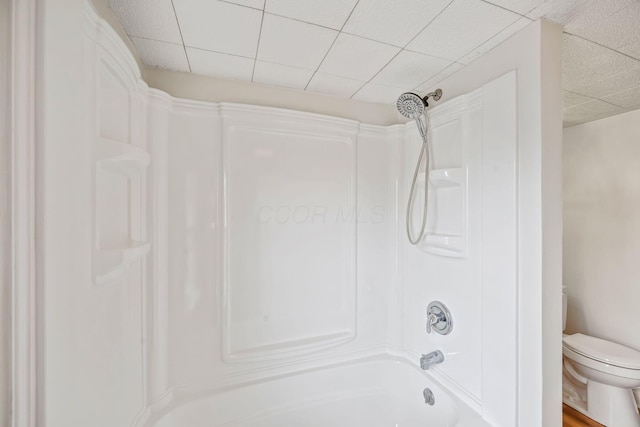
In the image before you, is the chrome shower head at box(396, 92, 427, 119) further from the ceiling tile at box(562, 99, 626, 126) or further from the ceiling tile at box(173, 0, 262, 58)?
the ceiling tile at box(562, 99, 626, 126)

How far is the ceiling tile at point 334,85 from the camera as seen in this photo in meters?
1.41

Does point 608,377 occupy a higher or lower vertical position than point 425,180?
lower

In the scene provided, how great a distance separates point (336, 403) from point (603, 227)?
7.86ft

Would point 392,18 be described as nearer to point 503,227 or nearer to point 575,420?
point 503,227

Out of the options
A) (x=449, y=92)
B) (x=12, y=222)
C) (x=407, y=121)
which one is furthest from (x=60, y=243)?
(x=407, y=121)

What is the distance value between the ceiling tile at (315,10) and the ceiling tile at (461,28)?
1.14ft

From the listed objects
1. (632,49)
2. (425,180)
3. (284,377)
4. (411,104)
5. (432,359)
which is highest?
(632,49)

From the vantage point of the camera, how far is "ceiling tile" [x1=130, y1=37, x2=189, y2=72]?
3.69 feet

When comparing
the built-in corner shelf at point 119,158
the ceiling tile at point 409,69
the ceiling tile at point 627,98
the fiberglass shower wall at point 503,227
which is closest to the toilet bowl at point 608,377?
the fiberglass shower wall at point 503,227

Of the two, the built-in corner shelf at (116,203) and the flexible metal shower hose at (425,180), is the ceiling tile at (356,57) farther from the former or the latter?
the built-in corner shelf at (116,203)

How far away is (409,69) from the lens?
1319 mm

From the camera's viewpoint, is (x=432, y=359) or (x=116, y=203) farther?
(x=432, y=359)

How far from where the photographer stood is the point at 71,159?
2.18ft

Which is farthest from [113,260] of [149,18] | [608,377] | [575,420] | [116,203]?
[575,420]
